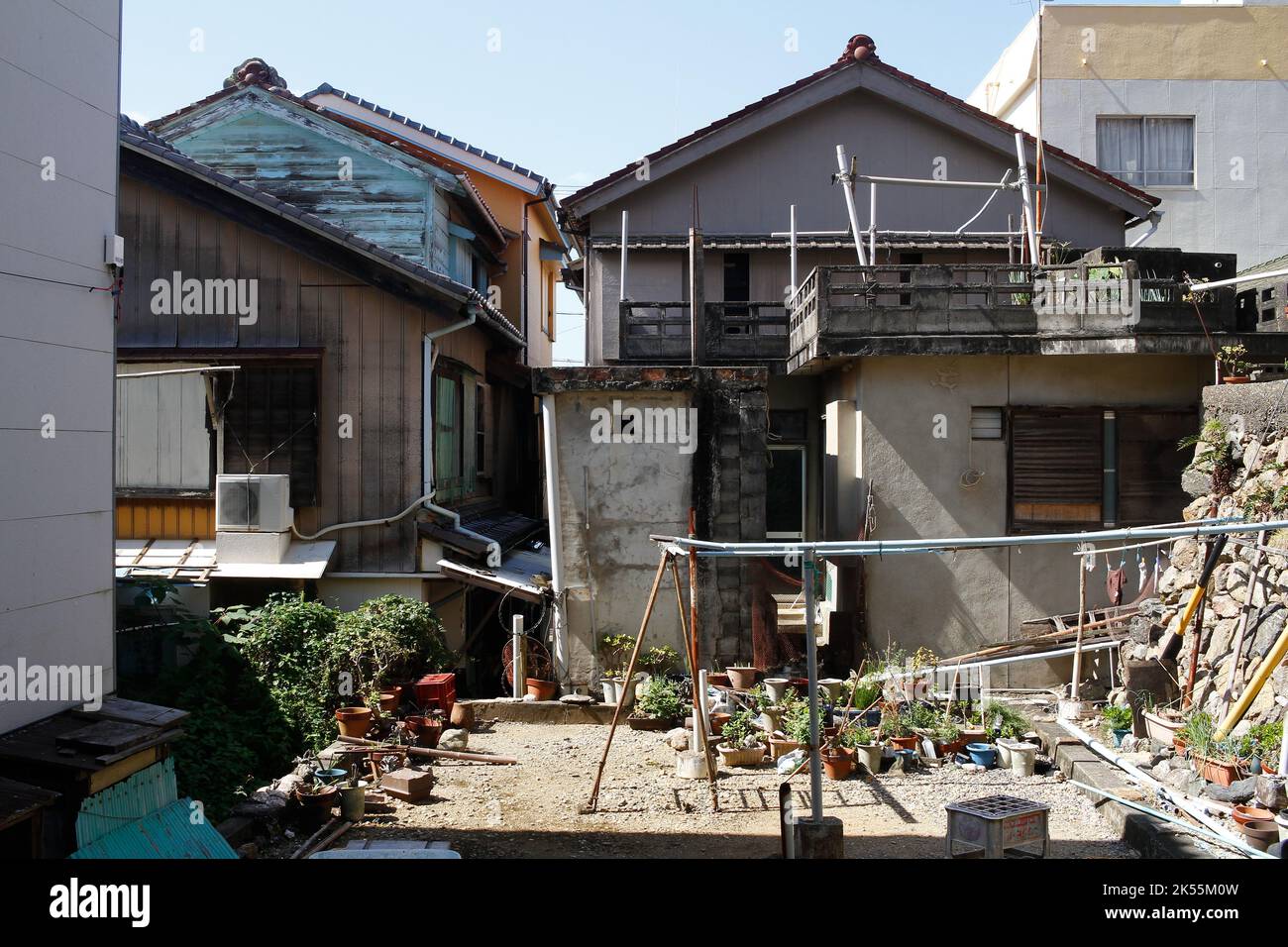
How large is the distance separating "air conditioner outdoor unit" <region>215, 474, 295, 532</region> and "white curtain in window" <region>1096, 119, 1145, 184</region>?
829 inches

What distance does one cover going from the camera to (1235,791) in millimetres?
7879

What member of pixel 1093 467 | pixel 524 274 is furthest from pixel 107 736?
pixel 524 274

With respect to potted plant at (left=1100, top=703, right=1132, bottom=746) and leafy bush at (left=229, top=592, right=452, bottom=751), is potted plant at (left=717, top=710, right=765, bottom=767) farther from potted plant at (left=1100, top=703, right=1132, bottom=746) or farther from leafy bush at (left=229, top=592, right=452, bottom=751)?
leafy bush at (left=229, top=592, right=452, bottom=751)

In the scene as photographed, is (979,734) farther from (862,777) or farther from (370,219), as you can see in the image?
(370,219)

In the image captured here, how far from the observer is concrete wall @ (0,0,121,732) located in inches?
257

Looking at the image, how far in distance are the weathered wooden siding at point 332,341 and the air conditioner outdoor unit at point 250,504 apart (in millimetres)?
609

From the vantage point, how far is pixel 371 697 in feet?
37.2

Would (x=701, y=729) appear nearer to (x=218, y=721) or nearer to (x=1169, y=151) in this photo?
(x=218, y=721)

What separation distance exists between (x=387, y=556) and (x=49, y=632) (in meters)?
6.53

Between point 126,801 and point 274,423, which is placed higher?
point 274,423

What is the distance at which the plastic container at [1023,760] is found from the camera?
32.5 feet

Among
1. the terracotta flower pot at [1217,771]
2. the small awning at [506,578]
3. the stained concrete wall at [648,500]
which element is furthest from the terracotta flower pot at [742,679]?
the terracotta flower pot at [1217,771]

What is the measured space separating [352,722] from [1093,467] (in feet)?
32.4

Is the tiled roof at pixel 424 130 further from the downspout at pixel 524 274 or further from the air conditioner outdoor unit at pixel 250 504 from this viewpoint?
the air conditioner outdoor unit at pixel 250 504
